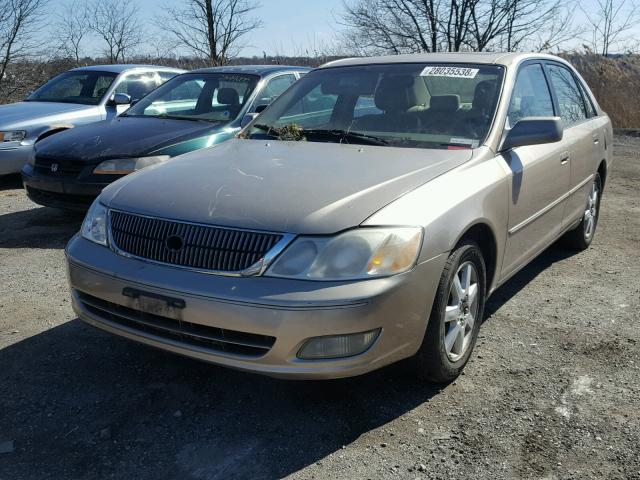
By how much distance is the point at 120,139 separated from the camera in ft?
20.2

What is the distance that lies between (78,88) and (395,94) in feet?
21.1

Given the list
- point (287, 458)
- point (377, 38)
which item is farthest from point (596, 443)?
point (377, 38)

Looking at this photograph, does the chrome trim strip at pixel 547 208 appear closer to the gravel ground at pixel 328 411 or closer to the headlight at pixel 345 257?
the gravel ground at pixel 328 411

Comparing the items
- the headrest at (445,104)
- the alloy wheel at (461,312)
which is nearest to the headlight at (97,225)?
the alloy wheel at (461,312)

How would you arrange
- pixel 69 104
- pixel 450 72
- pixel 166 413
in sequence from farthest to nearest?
pixel 69 104, pixel 450 72, pixel 166 413

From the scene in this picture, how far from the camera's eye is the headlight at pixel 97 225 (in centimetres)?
323

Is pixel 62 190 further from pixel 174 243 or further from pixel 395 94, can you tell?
pixel 174 243

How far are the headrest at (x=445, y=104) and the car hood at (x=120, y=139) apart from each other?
9.58 feet

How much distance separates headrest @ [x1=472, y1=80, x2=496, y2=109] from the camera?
153 inches

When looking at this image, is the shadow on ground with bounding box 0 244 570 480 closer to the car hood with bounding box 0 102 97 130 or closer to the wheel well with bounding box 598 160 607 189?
the wheel well with bounding box 598 160 607 189

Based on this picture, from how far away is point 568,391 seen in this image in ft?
10.6

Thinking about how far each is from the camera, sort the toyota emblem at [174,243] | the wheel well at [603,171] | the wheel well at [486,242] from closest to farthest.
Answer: the toyota emblem at [174,243] → the wheel well at [486,242] → the wheel well at [603,171]

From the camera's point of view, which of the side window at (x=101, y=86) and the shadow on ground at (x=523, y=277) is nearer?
the shadow on ground at (x=523, y=277)

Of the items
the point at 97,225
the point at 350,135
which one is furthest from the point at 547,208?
the point at 97,225
